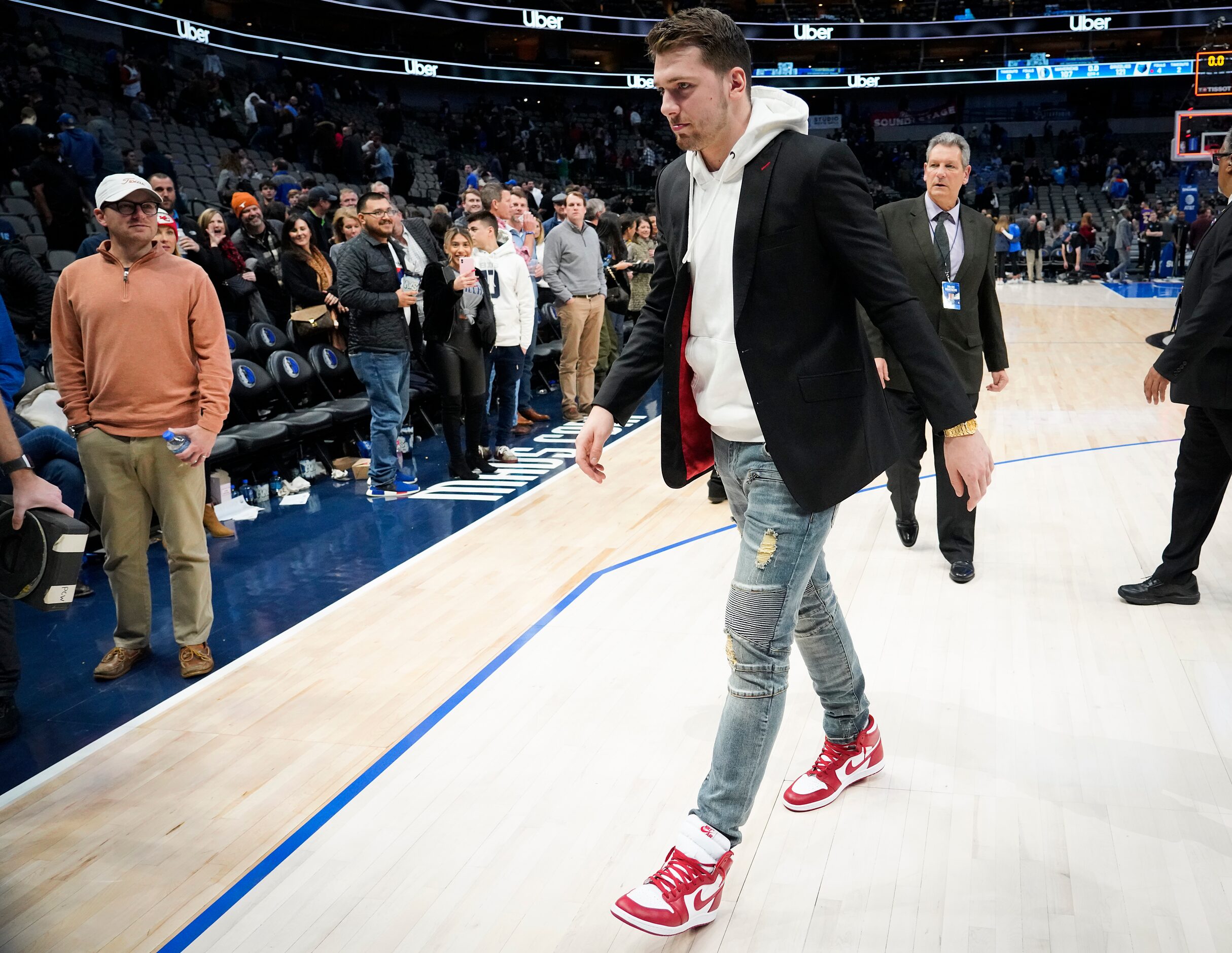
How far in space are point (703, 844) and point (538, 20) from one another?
29.7m

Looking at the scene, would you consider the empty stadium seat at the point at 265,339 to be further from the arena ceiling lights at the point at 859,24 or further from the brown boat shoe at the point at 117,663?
the arena ceiling lights at the point at 859,24

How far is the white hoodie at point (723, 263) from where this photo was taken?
2.01m

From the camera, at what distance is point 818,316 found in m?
2.02

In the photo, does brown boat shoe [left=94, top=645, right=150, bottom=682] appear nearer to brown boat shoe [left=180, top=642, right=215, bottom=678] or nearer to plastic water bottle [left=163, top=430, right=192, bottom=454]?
brown boat shoe [left=180, top=642, right=215, bottom=678]

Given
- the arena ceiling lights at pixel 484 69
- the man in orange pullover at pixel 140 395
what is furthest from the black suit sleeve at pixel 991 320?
the arena ceiling lights at pixel 484 69

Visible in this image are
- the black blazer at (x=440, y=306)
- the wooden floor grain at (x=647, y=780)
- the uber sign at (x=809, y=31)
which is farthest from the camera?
the uber sign at (x=809, y=31)

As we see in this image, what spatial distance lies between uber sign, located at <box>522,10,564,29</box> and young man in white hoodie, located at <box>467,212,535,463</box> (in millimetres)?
24157

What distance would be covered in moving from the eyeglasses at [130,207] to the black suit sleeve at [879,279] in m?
2.42

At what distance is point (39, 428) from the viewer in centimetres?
450

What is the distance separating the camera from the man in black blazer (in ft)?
6.43

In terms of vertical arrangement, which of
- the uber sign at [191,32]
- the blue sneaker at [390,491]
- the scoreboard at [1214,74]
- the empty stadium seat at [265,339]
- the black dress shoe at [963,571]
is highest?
the uber sign at [191,32]

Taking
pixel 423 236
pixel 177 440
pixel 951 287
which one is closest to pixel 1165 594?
pixel 951 287

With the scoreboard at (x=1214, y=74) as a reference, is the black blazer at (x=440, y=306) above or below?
below

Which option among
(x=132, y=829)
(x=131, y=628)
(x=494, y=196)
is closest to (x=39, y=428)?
(x=131, y=628)
